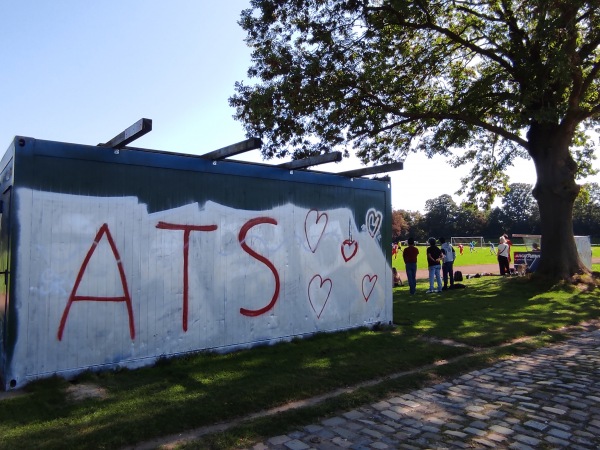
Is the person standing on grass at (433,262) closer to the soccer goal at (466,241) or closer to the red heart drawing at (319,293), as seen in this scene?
the red heart drawing at (319,293)

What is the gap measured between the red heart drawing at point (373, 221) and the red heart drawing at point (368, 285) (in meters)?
0.82

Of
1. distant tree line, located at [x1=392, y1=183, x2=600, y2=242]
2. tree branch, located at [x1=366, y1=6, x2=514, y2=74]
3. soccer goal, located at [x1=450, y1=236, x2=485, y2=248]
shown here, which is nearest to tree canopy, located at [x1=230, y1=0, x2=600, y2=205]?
tree branch, located at [x1=366, y1=6, x2=514, y2=74]

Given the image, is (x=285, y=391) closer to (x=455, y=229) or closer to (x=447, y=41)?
(x=447, y=41)

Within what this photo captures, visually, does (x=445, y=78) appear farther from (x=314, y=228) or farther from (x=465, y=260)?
(x=465, y=260)

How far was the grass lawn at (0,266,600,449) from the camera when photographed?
3.84 m

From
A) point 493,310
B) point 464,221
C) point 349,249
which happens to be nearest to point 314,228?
point 349,249

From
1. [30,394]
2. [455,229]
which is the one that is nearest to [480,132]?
[30,394]

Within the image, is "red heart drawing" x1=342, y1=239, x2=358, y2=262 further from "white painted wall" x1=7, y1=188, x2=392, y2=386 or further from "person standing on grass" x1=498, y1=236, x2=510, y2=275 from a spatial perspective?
"person standing on grass" x1=498, y1=236, x2=510, y2=275

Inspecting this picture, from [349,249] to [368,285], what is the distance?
2.72ft

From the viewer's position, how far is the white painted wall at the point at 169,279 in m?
5.14

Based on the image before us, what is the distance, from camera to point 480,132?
1866cm

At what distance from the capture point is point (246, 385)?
5.02 m

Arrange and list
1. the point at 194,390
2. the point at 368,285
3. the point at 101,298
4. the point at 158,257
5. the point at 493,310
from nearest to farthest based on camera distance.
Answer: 1. the point at 194,390
2. the point at 101,298
3. the point at 158,257
4. the point at 368,285
5. the point at 493,310

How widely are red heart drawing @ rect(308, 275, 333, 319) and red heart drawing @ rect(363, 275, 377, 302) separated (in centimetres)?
89
